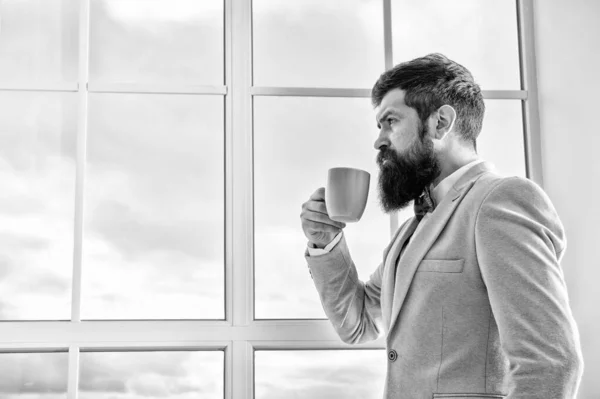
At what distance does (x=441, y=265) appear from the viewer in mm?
1488

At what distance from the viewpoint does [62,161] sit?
2123mm

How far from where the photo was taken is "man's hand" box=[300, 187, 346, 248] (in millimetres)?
1800

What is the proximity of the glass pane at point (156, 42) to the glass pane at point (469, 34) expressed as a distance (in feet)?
1.96

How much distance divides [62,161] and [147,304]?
48cm

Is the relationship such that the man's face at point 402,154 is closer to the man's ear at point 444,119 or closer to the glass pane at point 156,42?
the man's ear at point 444,119

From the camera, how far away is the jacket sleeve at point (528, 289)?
1255mm

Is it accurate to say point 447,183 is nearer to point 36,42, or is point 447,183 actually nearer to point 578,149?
point 578,149

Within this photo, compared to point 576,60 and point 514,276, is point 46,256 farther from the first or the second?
point 576,60

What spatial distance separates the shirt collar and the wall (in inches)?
24.0

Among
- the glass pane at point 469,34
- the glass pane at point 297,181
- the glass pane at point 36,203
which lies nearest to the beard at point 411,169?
the glass pane at point 297,181

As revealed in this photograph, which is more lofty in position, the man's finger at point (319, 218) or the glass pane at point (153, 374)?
the man's finger at point (319, 218)

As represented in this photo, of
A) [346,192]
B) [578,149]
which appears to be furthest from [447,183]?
[578,149]

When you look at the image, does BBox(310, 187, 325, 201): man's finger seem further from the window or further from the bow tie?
the window

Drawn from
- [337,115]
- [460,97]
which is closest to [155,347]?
[337,115]
